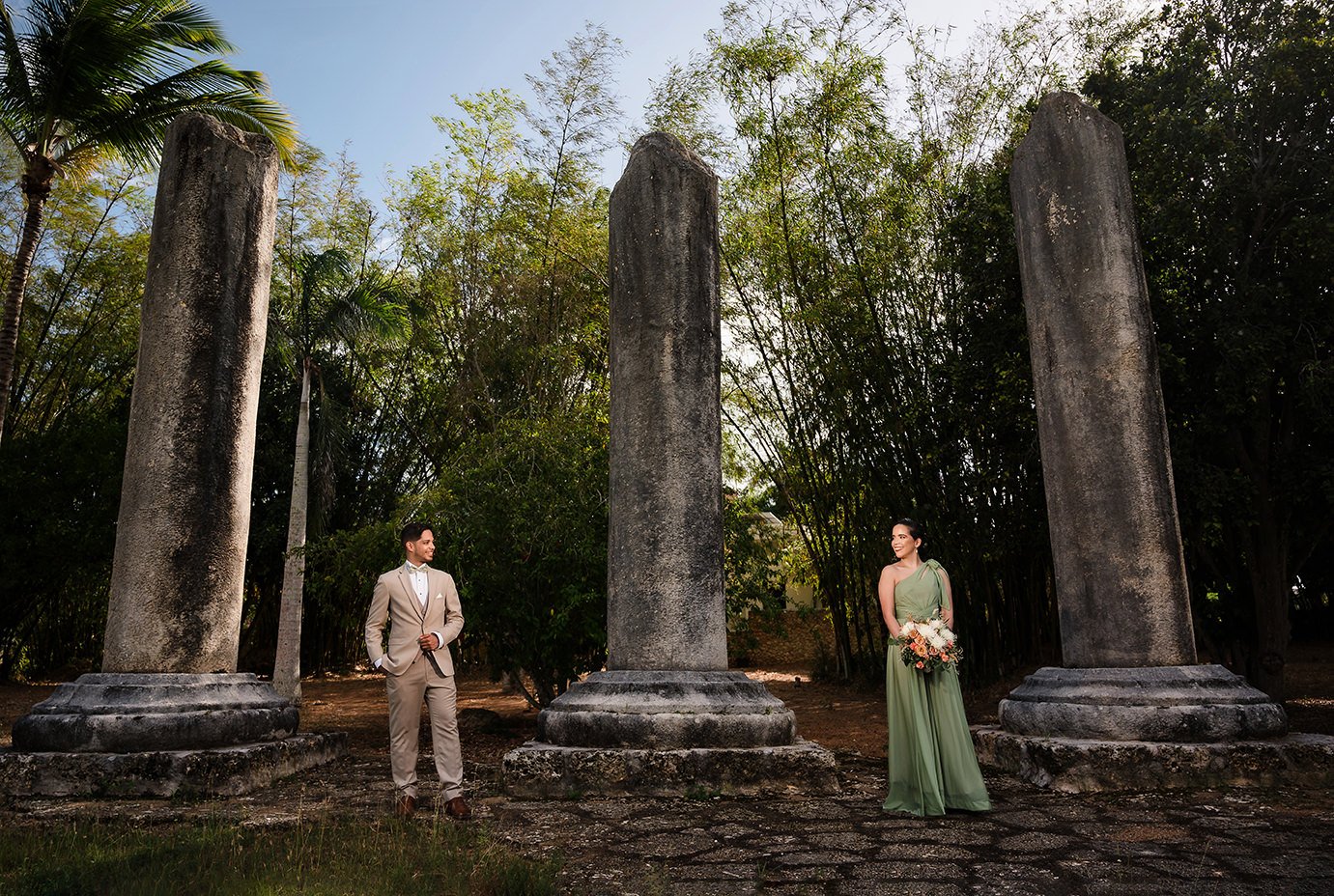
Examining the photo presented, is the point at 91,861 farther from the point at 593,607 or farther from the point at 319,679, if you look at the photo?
the point at 319,679

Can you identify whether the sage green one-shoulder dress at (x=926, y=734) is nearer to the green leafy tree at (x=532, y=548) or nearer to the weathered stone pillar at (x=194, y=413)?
the green leafy tree at (x=532, y=548)

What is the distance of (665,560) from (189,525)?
9.37ft

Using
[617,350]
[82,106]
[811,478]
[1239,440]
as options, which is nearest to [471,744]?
[617,350]

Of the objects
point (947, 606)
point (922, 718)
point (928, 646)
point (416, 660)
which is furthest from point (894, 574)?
point (416, 660)

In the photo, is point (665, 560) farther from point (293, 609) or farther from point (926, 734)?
point (293, 609)

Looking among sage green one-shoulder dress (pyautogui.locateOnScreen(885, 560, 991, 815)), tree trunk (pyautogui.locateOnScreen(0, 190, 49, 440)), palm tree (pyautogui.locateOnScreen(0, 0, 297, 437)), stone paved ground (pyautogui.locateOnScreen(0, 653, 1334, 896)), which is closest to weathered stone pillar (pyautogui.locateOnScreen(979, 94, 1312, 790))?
stone paved ground (pyautogui.locateOnScreen(0, 653, 1334, 896))

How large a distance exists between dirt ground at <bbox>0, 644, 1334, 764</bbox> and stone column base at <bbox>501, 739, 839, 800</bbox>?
254cm

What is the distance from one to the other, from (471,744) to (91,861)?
17.5 feet

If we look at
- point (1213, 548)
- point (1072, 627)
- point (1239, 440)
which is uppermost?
point (1239, 440)

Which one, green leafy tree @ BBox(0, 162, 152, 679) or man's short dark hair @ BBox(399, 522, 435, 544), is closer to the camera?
man's short dark hair @ BBox(399, 522, 435, 544)

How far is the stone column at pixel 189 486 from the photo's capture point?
4.93m

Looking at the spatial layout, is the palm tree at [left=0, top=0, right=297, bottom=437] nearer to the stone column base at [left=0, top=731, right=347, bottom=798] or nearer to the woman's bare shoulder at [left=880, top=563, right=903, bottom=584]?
the stone column base at [left=0, top=731, right=347, bottom=798]

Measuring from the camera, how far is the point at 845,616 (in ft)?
47.5

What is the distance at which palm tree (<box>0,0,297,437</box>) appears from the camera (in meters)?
10.3
